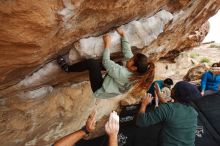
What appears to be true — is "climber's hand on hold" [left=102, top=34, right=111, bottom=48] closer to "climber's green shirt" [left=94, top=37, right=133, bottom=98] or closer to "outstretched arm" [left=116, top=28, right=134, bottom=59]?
"climber's green shirt" [left=94, top=37, right=133, bottom=98]

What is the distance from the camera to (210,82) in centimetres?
651

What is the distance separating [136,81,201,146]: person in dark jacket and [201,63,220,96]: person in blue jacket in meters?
2.59

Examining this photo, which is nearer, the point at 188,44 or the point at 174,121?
the point at 174,121

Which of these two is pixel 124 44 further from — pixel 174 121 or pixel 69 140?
pixel 69 140

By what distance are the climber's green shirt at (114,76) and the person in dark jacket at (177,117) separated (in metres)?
0.44

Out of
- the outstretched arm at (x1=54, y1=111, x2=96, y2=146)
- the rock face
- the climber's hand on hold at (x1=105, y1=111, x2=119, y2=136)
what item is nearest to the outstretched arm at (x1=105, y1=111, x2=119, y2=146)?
the climber's hand on hold at (x1=105, y1=111, x2=119, y2=136)

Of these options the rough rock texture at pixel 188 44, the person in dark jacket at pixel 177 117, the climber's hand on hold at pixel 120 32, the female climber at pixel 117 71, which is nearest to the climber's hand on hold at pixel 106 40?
the female climber at pixel 117 71

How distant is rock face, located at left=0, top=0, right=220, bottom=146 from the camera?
111 inches

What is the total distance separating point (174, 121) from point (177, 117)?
2.6 inches

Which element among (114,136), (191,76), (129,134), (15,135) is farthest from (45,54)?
(191,76)

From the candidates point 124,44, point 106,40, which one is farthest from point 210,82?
point 106,40

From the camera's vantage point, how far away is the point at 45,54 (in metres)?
3.61

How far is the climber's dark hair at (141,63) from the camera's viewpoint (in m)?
3.76

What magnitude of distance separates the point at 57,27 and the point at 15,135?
8.04ft
